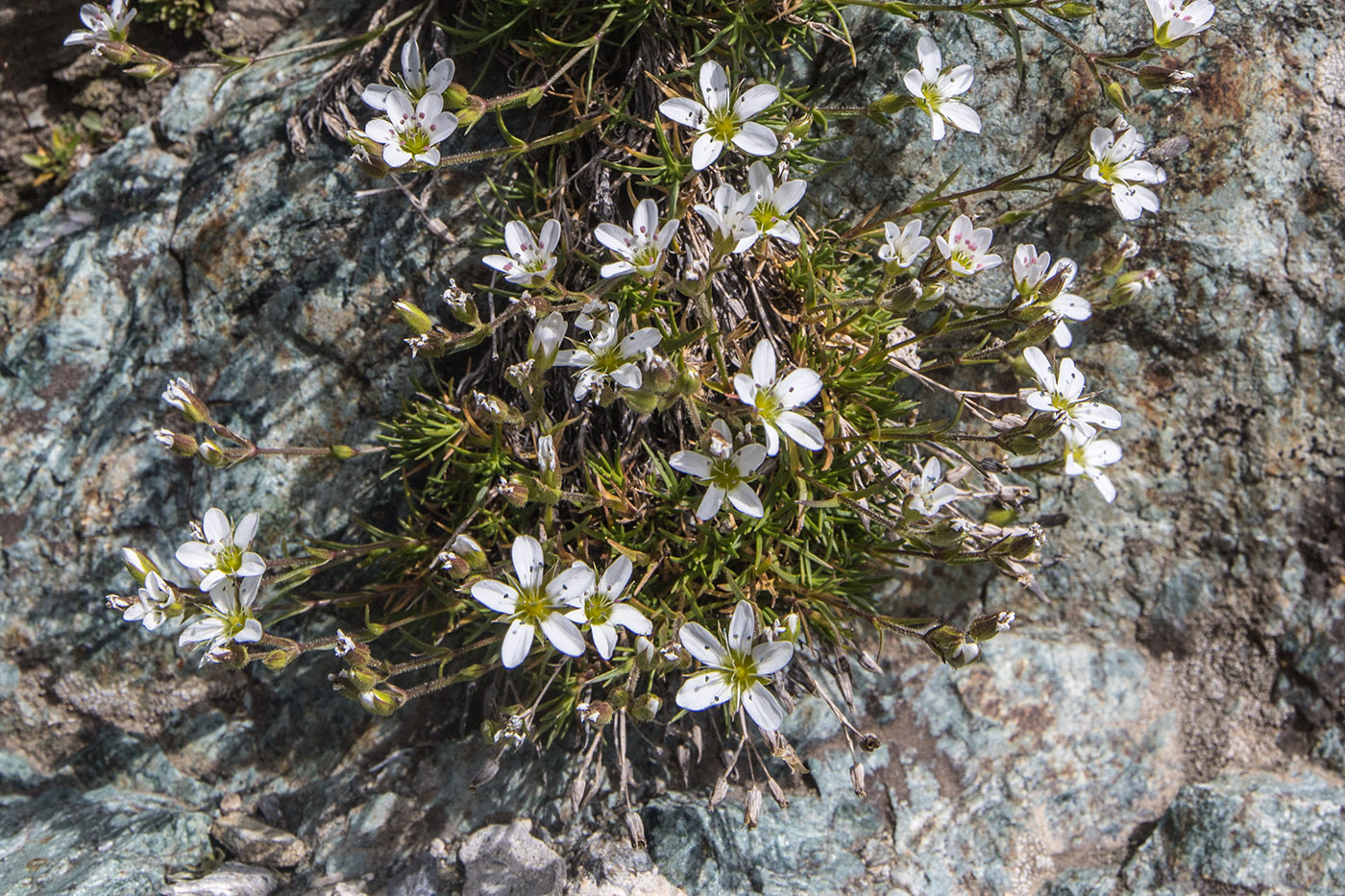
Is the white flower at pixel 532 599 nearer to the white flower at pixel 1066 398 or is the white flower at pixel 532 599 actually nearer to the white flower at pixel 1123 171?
the white flower at pixel 1066 398

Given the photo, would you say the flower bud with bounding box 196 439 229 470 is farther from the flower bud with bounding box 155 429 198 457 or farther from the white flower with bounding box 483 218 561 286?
the white flower with bounding box 483 218 561 286

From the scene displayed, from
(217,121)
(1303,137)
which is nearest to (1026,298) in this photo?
(1303,137)

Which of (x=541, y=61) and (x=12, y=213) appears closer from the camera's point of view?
(x=541, y=61)

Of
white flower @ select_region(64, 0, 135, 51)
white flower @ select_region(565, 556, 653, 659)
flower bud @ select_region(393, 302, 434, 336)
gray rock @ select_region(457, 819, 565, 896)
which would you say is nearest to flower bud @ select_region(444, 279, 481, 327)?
flower bud @ select_region(393, 302, 434, 336)

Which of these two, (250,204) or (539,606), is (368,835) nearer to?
(539,606)

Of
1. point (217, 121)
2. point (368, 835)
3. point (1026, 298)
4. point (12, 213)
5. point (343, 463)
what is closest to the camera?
point (1026, 298)

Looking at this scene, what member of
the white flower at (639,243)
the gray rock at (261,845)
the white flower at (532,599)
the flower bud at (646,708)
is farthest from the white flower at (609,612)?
the gray rock at (261,845)

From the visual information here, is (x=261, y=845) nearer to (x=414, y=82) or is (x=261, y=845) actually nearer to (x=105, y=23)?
(x=414, y=82)
